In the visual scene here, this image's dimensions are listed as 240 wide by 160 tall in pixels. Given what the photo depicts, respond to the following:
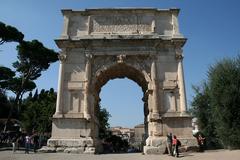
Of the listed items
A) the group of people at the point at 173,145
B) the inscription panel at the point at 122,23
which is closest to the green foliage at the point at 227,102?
the group of people at the point at 173,145

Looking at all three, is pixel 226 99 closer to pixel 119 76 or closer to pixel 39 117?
pixel 119 76

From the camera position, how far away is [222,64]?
16.8 metres

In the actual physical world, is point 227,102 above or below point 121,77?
below

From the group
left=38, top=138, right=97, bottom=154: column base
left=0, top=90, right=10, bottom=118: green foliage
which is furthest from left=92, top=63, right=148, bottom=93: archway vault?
left=0, top=90, right=10, bottom=118: green foliage

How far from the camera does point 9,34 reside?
24.8 meters

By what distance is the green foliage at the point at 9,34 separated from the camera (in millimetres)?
24391

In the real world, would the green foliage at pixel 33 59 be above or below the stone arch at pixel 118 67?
above

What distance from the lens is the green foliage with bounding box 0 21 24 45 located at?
24.4 m

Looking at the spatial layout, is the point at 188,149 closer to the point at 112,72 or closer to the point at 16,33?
the point at 112,72

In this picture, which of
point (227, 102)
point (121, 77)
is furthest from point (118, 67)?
point (227, 102)

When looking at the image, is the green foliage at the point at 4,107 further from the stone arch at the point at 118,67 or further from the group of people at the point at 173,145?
the group of people at the point at 173,145

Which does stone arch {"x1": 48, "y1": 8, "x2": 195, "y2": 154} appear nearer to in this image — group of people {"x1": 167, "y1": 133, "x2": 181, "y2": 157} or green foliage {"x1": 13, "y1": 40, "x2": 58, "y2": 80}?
group of people {"x1": 167, "y1": 133, "x2": 181, "y2": 157}

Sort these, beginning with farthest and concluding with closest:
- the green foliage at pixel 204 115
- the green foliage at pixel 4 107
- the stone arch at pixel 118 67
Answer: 1. the green foliage at pixel 4 107
2. the green foliage at pixel 204 115
3. the stone arch at pixel 118 67

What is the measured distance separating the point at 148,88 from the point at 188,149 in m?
3.83
